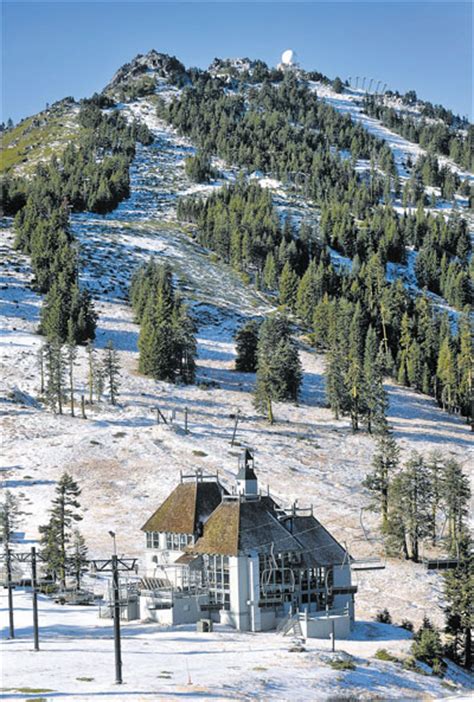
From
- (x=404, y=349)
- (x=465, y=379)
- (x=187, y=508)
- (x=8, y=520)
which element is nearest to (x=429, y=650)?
(x=187, y=508)

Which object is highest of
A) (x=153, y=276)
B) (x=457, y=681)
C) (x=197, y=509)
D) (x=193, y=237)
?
(x=193, y=237)

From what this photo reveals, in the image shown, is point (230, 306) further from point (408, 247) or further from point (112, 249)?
point (408, 247)

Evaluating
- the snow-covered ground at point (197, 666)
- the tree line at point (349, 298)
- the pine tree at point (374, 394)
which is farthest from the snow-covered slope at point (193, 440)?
the snow-covered ground at point (197, 666)

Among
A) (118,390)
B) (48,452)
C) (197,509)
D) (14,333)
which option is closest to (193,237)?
(14,333)

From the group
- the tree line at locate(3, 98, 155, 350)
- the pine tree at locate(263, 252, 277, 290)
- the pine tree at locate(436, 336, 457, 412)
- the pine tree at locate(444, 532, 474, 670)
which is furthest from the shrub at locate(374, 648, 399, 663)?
the pine tree at locate(263, 252, 277, 290)

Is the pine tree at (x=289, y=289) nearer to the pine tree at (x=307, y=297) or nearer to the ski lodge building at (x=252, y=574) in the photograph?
the pine tree at (x=307, y=297)

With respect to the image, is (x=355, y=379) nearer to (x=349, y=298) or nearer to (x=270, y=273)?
(x=349, y=298)
